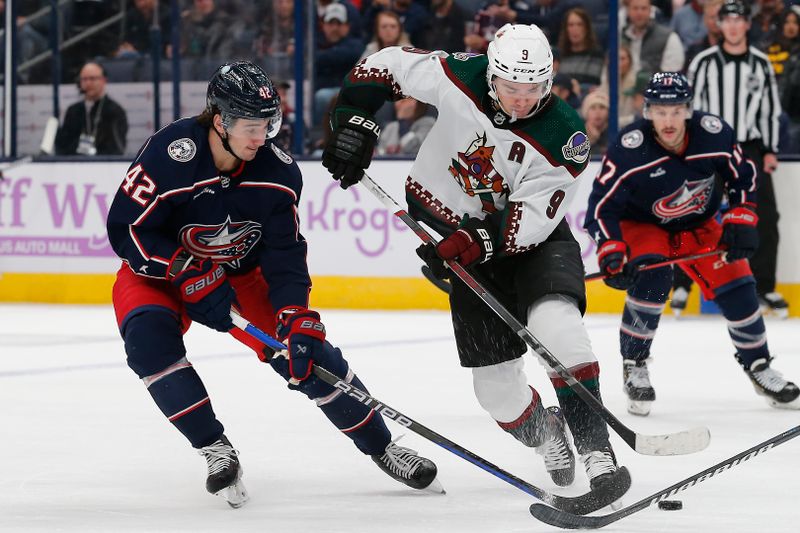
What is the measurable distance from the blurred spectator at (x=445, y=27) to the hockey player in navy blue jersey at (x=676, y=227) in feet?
11.4

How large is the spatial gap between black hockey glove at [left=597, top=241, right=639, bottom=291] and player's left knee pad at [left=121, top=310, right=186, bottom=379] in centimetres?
171

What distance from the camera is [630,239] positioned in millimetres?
4457

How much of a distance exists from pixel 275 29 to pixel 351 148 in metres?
5.02

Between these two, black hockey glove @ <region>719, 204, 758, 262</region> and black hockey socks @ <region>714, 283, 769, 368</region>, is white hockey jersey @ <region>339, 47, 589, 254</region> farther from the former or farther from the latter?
black hockey socks @ <region>714, 283, 769, 368</region>

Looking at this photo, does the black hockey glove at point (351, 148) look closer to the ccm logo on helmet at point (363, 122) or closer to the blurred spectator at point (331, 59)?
the ccm logo on helmet at point (363, 122)

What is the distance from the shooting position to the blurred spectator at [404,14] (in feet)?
25.9

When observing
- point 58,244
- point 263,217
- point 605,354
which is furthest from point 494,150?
point 58,244

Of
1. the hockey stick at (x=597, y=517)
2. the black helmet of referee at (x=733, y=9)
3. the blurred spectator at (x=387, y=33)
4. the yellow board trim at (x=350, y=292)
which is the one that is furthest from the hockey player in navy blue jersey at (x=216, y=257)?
the blurred spectator at (x=387, y=33)

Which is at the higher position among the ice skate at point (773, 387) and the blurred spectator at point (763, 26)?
the blurred spectator at point (763, 26)

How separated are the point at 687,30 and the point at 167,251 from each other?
16.6 feet

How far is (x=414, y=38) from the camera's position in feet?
25.9

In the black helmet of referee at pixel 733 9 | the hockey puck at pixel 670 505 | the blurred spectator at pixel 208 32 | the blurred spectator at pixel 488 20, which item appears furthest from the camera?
the blurred spectator at pixel 208 32

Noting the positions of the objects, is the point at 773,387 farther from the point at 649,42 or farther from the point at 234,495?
the point at 649,42

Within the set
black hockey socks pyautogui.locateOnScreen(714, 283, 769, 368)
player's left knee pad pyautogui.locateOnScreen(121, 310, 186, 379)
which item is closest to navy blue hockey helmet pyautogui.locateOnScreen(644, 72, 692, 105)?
black hockey socks pyautogui.locateOnScreen(714, 283, 769, 368)
